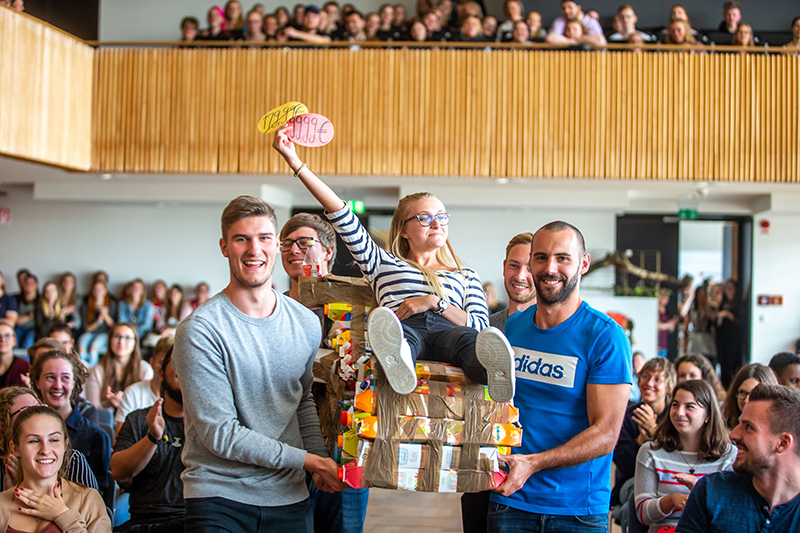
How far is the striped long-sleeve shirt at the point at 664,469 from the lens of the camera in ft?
9.70

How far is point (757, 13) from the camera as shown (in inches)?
367

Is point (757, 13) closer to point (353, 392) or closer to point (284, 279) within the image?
point (284, 279)

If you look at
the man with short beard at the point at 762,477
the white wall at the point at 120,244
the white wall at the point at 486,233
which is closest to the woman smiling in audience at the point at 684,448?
the man with short beard at the point at 762,477

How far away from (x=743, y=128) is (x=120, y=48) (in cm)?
693

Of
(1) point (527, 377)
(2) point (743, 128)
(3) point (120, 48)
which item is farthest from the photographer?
(3) point (120, 48)

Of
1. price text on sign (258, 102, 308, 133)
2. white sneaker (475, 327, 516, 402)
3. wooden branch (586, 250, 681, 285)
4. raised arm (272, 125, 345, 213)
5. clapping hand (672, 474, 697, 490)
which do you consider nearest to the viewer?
white sneaker (475, 327, 516, 402)

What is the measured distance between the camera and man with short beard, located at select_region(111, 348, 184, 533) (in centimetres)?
288

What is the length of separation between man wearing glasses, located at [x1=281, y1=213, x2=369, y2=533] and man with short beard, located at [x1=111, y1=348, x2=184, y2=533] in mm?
630

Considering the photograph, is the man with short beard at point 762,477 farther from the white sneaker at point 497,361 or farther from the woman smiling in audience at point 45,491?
the woman smiling in audience at point 45,491

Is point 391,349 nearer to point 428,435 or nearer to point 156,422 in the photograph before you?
point 428,435

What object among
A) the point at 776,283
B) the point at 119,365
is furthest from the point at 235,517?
the point at 776,283

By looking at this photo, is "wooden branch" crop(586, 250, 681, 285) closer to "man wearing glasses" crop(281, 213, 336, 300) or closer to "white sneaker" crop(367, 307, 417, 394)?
"man wearing glasses" crop(281, 213, 336, 300)

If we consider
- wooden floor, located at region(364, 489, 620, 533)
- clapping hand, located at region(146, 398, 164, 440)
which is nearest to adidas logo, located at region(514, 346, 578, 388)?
clapping hand, located at region(146, 398, 164, 440)

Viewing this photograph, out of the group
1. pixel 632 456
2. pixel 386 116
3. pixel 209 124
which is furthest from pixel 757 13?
pixel 632 456
